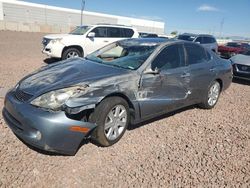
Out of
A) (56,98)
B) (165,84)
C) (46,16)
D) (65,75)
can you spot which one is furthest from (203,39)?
(46,16)

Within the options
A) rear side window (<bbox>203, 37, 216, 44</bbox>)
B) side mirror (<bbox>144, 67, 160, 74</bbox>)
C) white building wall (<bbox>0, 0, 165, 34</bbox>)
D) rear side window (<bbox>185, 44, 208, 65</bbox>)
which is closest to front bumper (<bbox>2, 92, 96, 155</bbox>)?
side mirror (<bbox>144, 67, 160, 74</bbox>)

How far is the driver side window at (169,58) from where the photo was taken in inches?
169

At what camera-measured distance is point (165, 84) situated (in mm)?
4367

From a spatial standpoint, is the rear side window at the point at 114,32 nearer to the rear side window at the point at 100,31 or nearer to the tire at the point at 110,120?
the rear side window at the point at 100,31

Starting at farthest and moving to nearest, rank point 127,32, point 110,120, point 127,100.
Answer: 1. point 127,32
2. point 127,100
3. point 110,120

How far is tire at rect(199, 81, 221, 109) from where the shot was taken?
568 centimetres

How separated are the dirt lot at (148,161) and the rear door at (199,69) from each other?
759 millimetres

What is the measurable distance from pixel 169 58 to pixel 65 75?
1934 mm

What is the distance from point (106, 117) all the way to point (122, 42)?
6.89ft

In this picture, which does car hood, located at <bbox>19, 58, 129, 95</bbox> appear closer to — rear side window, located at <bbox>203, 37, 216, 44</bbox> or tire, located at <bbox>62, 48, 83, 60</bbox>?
tire, located at <bbox>62, 48, 83, 60</bbox>

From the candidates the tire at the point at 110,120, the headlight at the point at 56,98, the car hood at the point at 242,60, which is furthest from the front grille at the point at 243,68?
the headlight at the point at 56,98

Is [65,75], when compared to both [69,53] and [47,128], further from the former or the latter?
[69,53]

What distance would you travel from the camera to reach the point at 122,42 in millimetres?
5109

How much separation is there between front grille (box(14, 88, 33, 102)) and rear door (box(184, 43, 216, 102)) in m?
3.05
